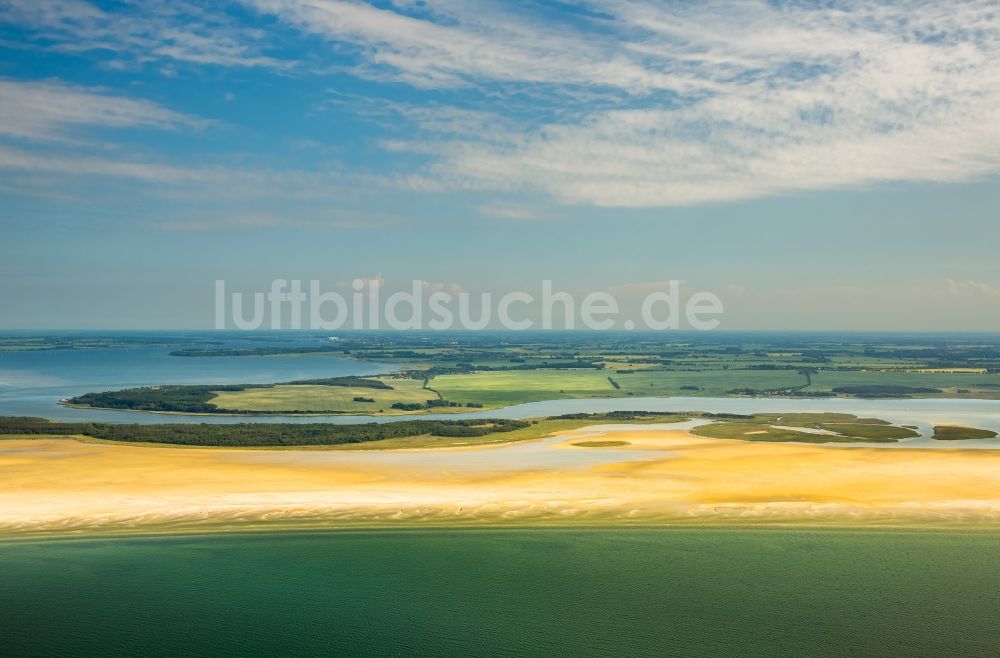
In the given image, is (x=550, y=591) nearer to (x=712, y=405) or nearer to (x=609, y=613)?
(x=609, y=613)

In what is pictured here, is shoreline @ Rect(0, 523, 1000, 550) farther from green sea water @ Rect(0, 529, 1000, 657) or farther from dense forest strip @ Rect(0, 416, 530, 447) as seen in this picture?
dense forest strip @ Rect(0, 416, 530, 447)

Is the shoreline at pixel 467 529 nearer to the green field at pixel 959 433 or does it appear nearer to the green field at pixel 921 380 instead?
the green field at pixel 959 433

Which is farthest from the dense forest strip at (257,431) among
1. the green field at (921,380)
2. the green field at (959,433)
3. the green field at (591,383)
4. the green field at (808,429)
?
the green field at (921,380)

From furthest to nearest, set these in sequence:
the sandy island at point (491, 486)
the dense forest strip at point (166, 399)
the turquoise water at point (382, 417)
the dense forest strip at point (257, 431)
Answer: the dense forest strip at point (166, 399)
the turquoise water at point (382, 417)
the dense forest strip at point (257, 431)
the sandy island at point (491, 486)

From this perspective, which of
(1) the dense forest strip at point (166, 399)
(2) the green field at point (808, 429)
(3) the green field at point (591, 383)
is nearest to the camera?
(2) the green field at point (808, 429)

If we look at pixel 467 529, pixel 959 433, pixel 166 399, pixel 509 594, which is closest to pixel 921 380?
pixel 959 433

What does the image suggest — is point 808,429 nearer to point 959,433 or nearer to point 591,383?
point 959,433

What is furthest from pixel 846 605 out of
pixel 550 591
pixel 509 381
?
pixel 509 381
